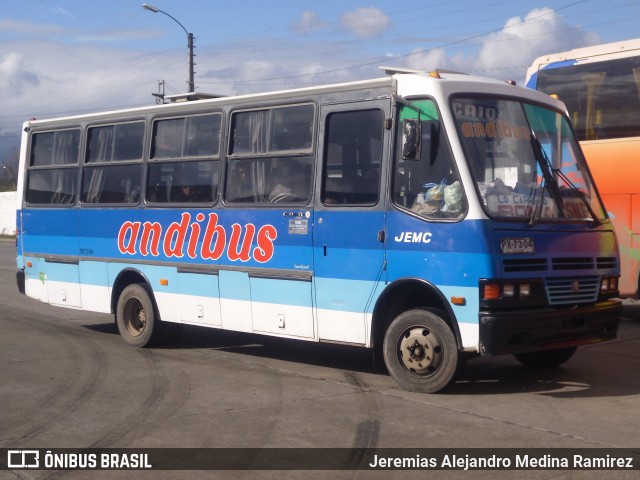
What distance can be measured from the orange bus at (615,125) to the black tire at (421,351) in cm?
596

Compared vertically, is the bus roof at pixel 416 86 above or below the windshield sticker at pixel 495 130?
above

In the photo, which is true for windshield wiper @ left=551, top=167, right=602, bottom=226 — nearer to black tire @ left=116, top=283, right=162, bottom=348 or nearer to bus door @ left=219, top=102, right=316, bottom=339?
bus door @ left=219, top=102, right=316, bottom=339

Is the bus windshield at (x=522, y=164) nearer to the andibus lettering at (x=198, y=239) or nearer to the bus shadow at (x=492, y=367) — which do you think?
the bus shadow at (x=492, y=367)

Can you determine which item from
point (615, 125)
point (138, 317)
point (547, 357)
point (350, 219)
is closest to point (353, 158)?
point (350, 219)

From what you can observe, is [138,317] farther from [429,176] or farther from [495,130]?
[495,130]

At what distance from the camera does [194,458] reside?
649 centimetres

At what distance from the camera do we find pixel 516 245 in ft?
26.8

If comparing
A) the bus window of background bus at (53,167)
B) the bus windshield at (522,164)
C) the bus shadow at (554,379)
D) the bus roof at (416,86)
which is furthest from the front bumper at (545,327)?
the bus window of background bus at (53,167)

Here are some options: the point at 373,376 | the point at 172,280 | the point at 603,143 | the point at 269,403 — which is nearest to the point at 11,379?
the point at 172,280

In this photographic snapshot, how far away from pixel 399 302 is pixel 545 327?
1.52 meters

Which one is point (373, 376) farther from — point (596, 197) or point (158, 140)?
point (158, 140)

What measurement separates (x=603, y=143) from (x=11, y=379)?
9.20m

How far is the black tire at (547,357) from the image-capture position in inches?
384

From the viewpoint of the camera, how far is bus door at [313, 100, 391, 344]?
8.94 meters
